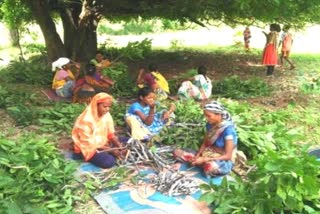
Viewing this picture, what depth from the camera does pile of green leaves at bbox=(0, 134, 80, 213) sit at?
4.00 m

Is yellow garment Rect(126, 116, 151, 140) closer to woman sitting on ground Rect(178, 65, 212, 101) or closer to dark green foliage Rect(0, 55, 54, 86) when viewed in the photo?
woman sitting on ground Rect(178, 65, 212, 101)

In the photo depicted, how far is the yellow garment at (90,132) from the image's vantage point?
5.19m

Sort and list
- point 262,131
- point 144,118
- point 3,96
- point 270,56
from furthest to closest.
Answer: point 270,56 < point 3,96 < point 144,118 < point 262,131

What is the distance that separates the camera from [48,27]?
10.8m

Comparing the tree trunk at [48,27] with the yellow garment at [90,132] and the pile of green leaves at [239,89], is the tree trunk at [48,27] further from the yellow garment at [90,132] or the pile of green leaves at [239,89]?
the yellow garment at [90,132]

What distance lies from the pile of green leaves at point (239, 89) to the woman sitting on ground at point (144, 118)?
9.14 ft

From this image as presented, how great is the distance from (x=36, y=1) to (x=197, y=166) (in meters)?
6.96

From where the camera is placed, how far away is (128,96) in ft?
28.1

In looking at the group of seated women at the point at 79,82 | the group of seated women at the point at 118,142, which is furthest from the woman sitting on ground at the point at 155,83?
the group of seated women at the point at 118,142

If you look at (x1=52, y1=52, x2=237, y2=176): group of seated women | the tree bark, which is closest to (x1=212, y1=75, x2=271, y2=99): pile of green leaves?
(x1=52, y1=52, x2=237, y2=176): group of seated women

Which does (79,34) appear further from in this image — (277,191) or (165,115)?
(277,191)

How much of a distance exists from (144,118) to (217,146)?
1231mm

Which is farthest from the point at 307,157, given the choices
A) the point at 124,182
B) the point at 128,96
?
the point at 128,96

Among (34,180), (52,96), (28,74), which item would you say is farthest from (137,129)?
(28,74)
